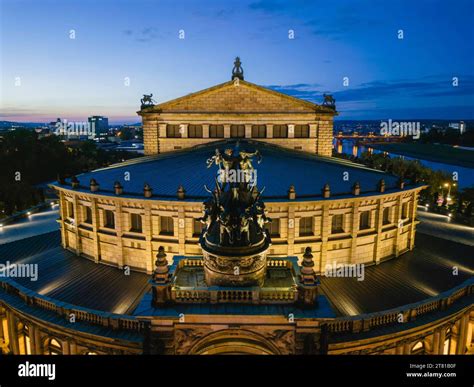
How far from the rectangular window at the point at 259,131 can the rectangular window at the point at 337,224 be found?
48.9ft

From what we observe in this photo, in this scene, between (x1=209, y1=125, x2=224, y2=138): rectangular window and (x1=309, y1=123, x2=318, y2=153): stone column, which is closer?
(x1=209, y1=125, x2=224, y2=138): rectangular window

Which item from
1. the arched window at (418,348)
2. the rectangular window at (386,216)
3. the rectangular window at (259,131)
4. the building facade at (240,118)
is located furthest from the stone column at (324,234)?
the rectangular window at (259,131)

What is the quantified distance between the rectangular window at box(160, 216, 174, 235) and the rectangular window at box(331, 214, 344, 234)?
12.4 m

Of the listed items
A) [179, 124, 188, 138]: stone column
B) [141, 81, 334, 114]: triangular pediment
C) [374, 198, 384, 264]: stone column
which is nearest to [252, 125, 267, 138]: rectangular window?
[141, 81, 334, 114]: triangular pediment

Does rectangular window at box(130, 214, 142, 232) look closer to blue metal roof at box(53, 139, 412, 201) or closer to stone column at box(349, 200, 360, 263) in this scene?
blue metal roof at box(53, 139, 412, 201)

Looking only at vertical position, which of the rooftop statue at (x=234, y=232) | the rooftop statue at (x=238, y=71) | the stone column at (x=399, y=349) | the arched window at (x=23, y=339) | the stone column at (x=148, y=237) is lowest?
the arched window at (x=23, y=339)

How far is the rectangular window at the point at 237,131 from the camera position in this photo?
3856 centimetres

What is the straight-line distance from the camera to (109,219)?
1131 inches

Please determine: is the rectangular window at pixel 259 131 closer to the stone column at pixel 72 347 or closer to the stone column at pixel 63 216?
the stone column at pixel 63 216

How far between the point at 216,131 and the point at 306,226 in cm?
1693

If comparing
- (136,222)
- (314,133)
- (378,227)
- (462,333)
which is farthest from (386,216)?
(136,222)

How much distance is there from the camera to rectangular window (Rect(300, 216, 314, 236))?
26625 millimetres

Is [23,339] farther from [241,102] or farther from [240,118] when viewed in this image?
[241,102]
